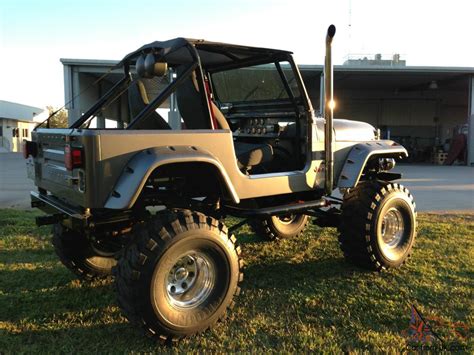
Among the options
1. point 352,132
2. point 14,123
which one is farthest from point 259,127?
point 14,123

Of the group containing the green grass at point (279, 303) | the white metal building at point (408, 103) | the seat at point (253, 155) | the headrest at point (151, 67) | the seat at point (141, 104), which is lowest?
the green grass at point (279, 303)

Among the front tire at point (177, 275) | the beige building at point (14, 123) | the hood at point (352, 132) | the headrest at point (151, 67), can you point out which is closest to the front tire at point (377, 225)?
the hood at point (352, 132)

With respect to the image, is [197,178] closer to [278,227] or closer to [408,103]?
[278,227]

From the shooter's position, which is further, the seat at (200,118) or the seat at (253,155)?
the seat at (253,155)

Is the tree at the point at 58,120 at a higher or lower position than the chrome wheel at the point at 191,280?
higher

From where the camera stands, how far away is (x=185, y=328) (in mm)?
2904

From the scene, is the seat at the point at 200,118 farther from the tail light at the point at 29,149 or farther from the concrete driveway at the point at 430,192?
the concrete driveway at the point at 430,192

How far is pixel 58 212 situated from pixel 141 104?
3.59 ft

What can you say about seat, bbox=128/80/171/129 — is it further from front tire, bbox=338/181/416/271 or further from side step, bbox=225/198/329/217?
front tire, bbox=338/181/416/271

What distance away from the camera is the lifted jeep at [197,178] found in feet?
9.07

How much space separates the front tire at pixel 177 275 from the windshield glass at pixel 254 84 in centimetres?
166

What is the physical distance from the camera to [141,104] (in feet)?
11.8

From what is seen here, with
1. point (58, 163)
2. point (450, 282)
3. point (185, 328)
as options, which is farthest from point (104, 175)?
point (450, 282)

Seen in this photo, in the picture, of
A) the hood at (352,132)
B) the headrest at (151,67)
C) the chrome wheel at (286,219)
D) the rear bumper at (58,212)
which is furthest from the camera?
the chrome wheel at (286,219)
